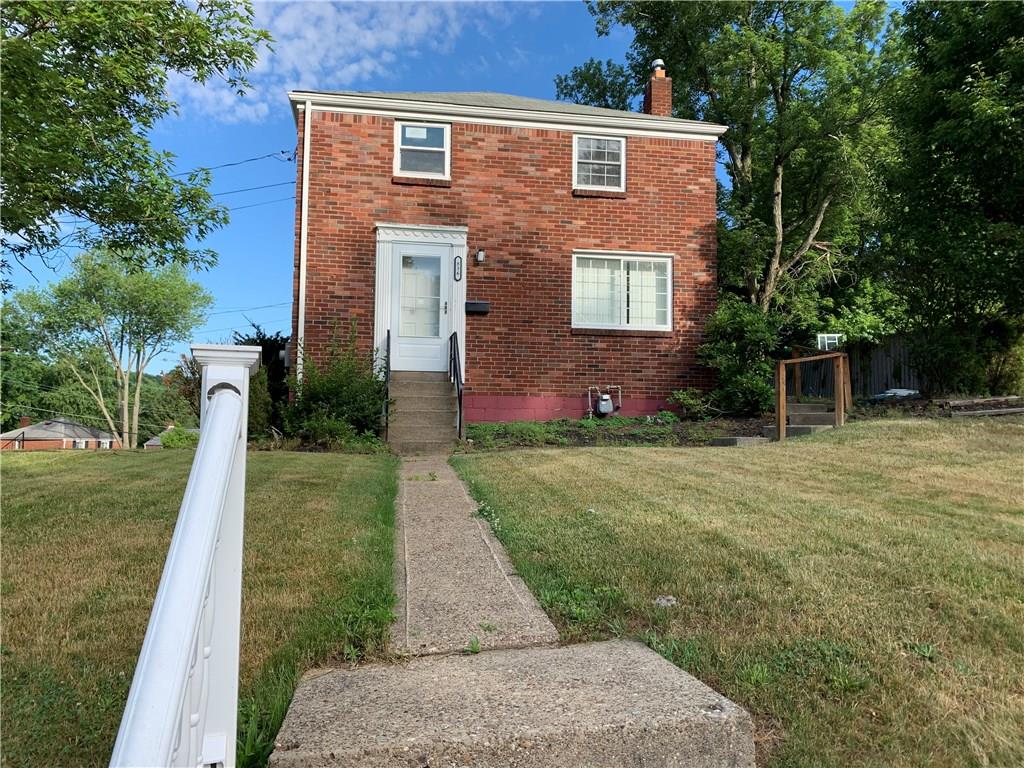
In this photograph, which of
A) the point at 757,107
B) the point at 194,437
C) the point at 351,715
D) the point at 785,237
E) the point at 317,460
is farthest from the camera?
the point at 785,237

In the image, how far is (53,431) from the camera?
55000 millimetres

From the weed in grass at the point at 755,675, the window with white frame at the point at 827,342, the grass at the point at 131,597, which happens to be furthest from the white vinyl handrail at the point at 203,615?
the window with white frame at the point at 827,342

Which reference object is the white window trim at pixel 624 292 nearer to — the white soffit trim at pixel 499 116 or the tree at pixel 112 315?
the white soffit trim at pixel 499 116

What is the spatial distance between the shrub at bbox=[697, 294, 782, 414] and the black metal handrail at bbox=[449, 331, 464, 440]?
4.43m

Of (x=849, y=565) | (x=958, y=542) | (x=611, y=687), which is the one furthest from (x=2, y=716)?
(x=958, y=542)

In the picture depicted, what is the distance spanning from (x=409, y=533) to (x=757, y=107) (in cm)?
1700

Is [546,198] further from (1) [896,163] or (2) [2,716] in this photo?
(2) [2,716]

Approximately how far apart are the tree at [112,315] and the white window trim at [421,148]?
34.8 m

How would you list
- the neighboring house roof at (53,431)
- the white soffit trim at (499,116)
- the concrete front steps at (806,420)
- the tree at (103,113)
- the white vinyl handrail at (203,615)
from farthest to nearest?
the neighboring house roof at (53,431) < the white soffit trim at (499,116) < the concrete front steps at (806,420) < the tree at (103,113) < the white vinyl handrail at (203,615)

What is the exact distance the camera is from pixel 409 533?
4527 mm

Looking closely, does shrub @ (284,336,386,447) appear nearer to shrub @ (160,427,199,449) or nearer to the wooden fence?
shrub @ (160,427,199,449)

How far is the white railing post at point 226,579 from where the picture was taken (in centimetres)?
172

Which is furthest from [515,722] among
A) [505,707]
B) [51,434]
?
[51,434]

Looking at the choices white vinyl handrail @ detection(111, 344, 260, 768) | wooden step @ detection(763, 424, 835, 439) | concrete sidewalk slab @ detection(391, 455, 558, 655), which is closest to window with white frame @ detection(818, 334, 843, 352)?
Answer: wooden step @ detection(763, 424, 835, 439)
